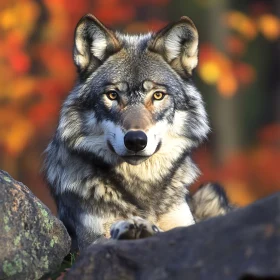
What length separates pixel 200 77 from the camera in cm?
1461

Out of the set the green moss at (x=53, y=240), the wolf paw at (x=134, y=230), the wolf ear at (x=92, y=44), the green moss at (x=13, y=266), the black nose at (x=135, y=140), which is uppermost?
→ the wolf ear at (x=92, y=44)

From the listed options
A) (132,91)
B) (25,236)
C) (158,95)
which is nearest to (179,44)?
(158,95)

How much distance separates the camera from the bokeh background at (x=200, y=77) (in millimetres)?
13922

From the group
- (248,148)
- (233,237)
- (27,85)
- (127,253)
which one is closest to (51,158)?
(127,253)

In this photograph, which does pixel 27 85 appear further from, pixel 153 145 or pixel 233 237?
pixel 233 237

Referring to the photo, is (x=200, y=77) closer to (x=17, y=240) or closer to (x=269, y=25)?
(x=269, y=25)

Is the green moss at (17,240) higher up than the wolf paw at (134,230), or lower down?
lower down

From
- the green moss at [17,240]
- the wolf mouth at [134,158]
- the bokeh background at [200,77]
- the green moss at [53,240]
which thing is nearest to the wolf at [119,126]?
the wolf mouth at [134,158]

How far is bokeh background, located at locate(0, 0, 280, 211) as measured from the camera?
45.7 ft

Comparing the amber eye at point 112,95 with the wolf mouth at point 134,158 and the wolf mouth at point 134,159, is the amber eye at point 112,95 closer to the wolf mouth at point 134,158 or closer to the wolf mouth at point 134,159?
the wolf mouth at point 134,158

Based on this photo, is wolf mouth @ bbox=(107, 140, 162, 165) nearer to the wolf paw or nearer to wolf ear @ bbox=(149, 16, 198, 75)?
the wolf paw

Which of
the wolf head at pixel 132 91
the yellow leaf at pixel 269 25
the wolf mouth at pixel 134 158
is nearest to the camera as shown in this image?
the wolf mouth at pixel 134 158

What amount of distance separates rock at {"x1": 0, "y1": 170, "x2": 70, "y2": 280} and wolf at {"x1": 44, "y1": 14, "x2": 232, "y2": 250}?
951mm

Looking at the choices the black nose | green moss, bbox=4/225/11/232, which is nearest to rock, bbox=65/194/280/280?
green moss, bbox=4/225/11/232
